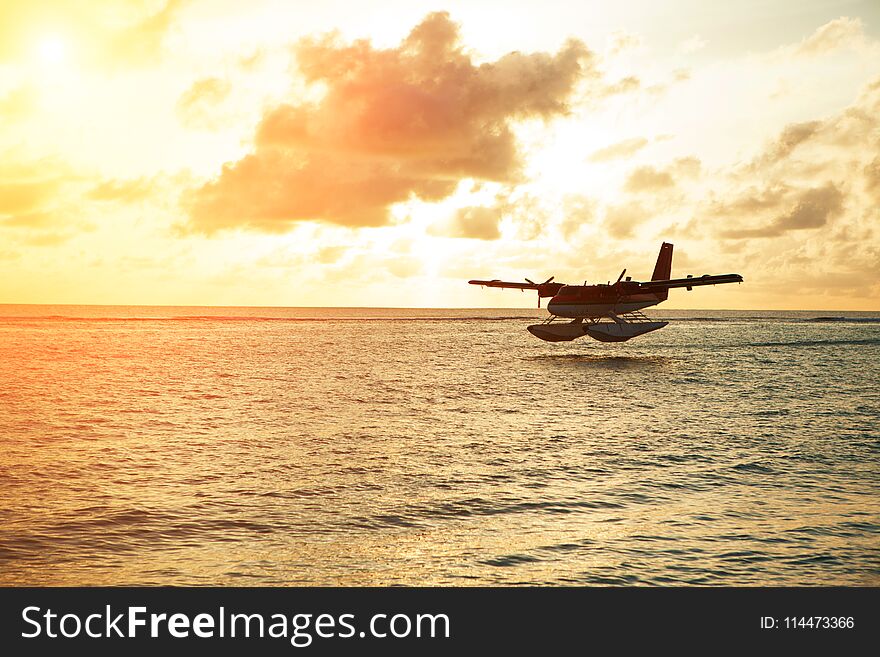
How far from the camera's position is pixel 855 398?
30.1m

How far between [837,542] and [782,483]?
4.11m

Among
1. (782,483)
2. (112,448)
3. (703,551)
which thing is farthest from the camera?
(112,448)

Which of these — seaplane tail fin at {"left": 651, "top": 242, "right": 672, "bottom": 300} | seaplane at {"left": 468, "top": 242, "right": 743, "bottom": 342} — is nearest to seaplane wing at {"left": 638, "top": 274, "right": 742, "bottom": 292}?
seaplane at {"left": 468, "top": 242, "right": 743, "bottom": 342}

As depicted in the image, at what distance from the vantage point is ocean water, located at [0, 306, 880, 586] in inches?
369

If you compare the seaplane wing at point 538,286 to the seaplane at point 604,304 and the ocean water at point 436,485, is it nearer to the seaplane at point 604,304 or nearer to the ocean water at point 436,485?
the seaplane at point 604,304

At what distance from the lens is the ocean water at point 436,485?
30.8 feet

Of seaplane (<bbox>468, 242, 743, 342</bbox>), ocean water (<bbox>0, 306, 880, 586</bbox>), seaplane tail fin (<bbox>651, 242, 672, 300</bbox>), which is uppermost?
seaplane tail fin (<bbox>651, 242, 672, 300</bbox>)

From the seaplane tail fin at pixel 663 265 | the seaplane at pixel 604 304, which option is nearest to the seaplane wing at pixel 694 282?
the seaplane at pixel 604 304

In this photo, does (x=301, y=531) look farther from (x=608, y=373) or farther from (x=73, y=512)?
(x=608, y=373)

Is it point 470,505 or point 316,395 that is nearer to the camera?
point 470,505

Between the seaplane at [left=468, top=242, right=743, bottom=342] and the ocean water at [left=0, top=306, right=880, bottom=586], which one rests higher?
the seaplane at [left=468, top=242, right=743, bottom=342]

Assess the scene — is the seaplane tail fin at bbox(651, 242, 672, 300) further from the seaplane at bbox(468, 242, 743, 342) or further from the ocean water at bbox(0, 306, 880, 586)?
the ocean water at bbox(0, 306, 880, 586)

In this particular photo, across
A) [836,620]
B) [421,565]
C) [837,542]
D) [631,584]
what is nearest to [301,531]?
[421,565]

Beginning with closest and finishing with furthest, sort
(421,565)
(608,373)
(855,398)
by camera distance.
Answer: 1. (421,565)
2. (855,398)
3. (608,373)
